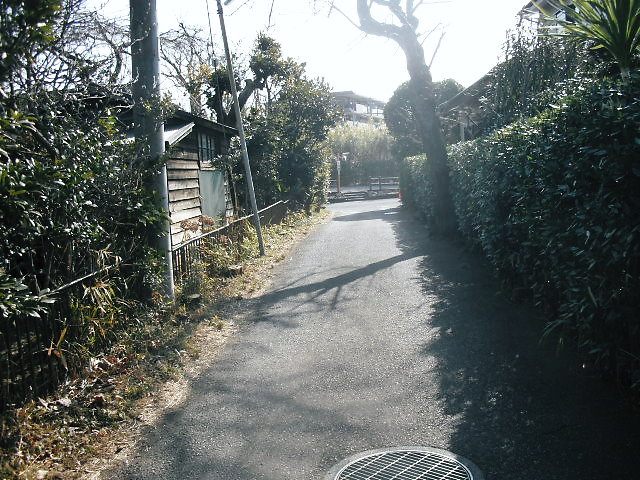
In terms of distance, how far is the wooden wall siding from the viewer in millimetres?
12008

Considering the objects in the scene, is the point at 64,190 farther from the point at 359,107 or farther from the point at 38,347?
the point at 359,107

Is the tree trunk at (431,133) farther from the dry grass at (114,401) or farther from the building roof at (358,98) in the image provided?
the building roof at (358,98)

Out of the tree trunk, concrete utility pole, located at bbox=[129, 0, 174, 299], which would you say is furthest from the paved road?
the tree trunk

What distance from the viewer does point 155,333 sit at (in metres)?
6.44

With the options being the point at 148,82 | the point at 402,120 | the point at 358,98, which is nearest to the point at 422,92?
the point at 148,82

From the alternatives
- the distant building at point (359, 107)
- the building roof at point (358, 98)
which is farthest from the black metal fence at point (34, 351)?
the building roof at point (358, 98)

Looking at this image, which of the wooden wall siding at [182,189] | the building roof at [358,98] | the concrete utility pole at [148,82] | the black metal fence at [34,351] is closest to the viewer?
the black metal fence at [34,351]

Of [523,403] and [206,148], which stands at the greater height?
[206,148]

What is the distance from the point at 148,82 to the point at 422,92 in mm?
10285

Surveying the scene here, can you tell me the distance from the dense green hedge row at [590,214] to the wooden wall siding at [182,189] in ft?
25.0

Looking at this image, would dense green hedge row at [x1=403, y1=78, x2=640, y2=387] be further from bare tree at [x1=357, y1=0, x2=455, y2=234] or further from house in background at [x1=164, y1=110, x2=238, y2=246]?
bare tree at [x1=357, y1=0, x2=455, y2=234]

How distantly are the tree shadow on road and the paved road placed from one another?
0.01 meters

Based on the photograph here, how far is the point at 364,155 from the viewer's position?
53438 mm

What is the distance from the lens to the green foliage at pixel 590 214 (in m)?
3.65
